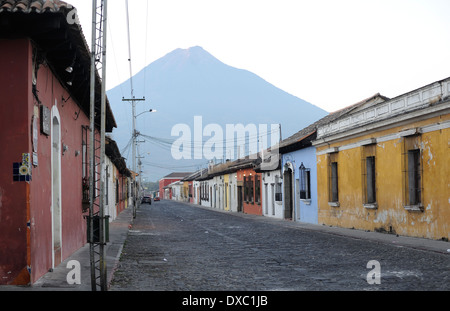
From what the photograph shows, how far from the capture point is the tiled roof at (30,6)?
7.28 metres

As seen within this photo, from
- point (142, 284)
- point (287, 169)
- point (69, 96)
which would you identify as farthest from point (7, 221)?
point (287, 169)

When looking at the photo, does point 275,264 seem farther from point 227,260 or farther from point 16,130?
point 16,130

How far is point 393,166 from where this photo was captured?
18.1m

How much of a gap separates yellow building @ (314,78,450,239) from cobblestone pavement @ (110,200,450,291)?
2.10 m

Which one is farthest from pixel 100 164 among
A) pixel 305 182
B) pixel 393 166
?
pixel 305 182

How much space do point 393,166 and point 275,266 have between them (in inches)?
352

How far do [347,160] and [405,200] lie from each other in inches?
194

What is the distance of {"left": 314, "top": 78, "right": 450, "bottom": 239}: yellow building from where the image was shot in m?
15.3

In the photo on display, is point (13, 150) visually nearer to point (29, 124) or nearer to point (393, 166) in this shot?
point (29, 124)

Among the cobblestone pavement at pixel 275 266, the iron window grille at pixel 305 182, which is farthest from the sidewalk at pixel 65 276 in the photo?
the iron window grille at pixel 305 182

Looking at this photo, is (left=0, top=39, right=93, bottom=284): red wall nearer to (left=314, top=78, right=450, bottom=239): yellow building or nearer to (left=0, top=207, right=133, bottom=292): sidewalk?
(left=0, top=207, right=133, bottom=292): sidewalk

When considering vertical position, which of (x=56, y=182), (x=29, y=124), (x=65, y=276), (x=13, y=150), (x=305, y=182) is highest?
(x=29, y=124)
